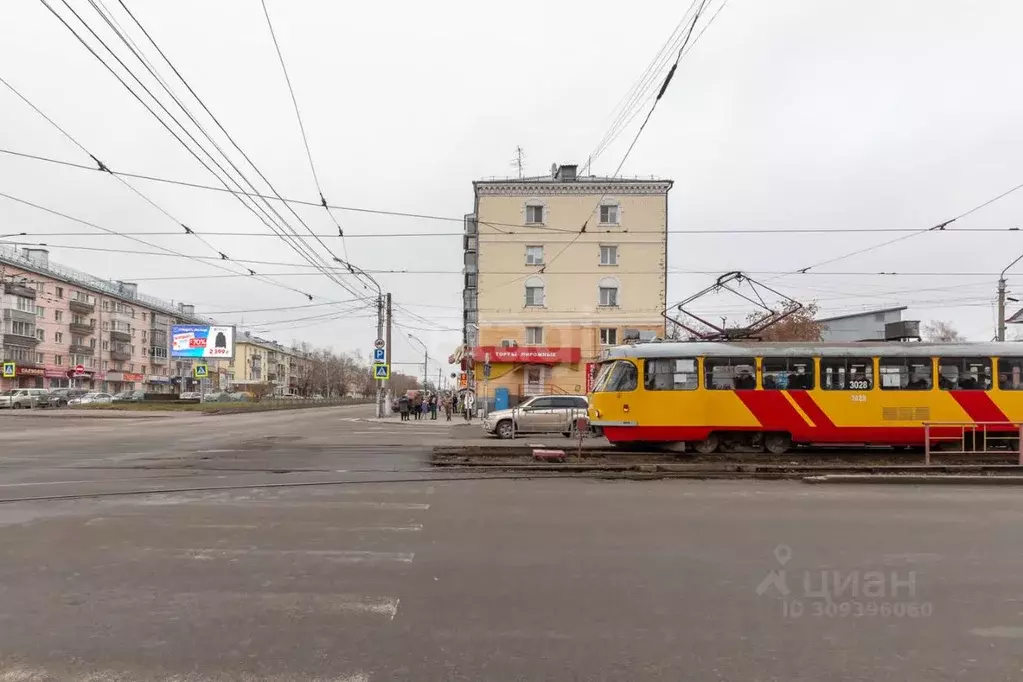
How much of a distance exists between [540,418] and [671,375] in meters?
7.99

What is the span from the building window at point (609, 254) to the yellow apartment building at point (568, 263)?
2.5 inches

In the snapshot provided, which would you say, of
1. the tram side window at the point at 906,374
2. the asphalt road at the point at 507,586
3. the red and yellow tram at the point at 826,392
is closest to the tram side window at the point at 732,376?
the red and yellow tram at the point at 826,392

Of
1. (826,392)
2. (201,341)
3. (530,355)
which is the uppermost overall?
(201,341)

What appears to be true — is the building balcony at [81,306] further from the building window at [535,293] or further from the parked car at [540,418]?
the parked car at [540,418]

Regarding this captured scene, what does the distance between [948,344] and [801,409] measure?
372 cm

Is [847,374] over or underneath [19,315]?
underneath

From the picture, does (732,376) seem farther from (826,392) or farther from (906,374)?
(906,374)

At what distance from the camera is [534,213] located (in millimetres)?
40062

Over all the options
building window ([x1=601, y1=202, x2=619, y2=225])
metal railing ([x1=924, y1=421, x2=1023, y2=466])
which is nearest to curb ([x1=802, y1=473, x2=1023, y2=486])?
metal railing ([x1=924, y1=421, x2=1023, y2=466])

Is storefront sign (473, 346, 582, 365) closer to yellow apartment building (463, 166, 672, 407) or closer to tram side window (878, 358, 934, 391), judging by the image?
yellow apartment building (463, 166, 672, 407)

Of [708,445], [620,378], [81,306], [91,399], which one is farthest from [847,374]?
[81,306]

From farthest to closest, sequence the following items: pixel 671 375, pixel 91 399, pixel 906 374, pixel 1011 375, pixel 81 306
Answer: pixel 81 306
pixel 91 399
pixel 671 375
pixel 906 374
pixel 1011 375

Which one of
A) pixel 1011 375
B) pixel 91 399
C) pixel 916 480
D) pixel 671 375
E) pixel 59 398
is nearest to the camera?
pixel 916 480

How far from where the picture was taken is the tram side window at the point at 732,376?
14.4m
